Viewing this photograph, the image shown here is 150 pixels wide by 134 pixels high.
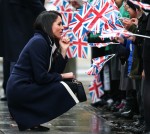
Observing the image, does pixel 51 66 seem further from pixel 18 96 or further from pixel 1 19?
pixel 1 19

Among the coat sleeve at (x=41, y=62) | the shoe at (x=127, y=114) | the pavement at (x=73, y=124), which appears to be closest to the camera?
the coat sleeve at (x=41, y=62)

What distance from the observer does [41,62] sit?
696 centimetres

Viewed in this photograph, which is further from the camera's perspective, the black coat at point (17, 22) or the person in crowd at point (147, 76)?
the black coat at point (17, 22)

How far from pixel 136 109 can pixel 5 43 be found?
1.94 m

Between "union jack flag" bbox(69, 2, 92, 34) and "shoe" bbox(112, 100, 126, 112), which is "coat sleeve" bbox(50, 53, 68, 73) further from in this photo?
"shoe" bbox(112, 100, 126, 112)

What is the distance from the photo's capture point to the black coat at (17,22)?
27.9ft

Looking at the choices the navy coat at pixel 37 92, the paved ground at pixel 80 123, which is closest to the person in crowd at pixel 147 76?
the paved ground at pixel 80 123

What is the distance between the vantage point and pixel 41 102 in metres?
7.02

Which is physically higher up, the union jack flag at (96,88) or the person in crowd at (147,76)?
the person in crowd at (147,76)

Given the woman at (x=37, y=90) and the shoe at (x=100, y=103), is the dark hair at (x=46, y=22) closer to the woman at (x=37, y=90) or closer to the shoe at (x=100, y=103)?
the woman at (x=37, y=90)

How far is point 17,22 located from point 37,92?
1802 millimetres

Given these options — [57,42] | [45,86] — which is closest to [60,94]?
[45,86]

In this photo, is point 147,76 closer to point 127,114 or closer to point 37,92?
point 37,92

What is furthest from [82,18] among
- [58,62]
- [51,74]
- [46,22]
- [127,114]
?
[51,74]
